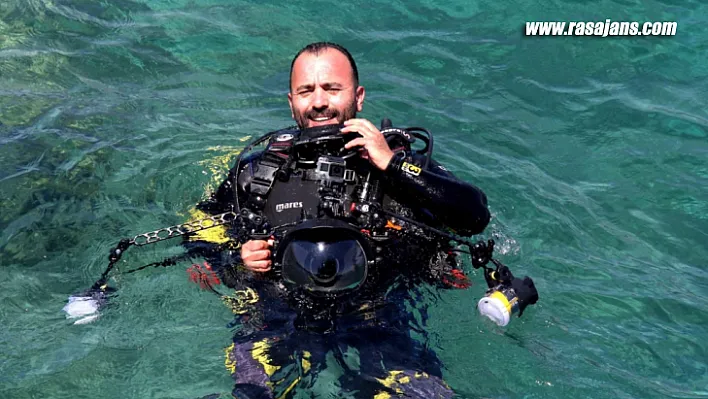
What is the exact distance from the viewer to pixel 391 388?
12.0 ft

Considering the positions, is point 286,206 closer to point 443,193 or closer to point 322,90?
point 322,90

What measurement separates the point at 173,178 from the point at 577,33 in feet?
16.4

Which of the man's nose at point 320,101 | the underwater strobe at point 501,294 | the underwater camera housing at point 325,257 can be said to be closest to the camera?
the underwater strobe at point 501,294

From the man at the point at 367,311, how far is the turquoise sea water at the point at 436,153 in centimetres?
18

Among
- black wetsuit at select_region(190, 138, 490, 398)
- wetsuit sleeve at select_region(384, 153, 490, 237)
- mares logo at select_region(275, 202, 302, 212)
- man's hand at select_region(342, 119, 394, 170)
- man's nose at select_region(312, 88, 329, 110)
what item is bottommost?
black wetsuit at select_region(190, 138, 490, 398)

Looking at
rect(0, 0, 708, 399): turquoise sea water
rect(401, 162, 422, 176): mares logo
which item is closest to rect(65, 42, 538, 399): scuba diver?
rect(401, 162, 422, 176): mares logo

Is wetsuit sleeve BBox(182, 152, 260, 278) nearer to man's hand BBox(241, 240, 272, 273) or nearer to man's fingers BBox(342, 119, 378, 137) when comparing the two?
man's hand BBox(241, 240, 272, 273)

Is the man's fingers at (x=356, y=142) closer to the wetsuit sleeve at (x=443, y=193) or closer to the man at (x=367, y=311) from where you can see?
the man at (x=367, y=311)

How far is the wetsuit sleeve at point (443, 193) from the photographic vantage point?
12.6ft

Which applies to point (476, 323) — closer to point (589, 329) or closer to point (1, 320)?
point (589, 329)

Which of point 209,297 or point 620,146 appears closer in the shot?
point 209,297

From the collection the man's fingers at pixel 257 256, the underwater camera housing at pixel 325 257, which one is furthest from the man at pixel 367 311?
the underwater camera housing at pixel 325 257

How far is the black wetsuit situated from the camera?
3746mm

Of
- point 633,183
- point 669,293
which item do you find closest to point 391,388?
point 669,293
